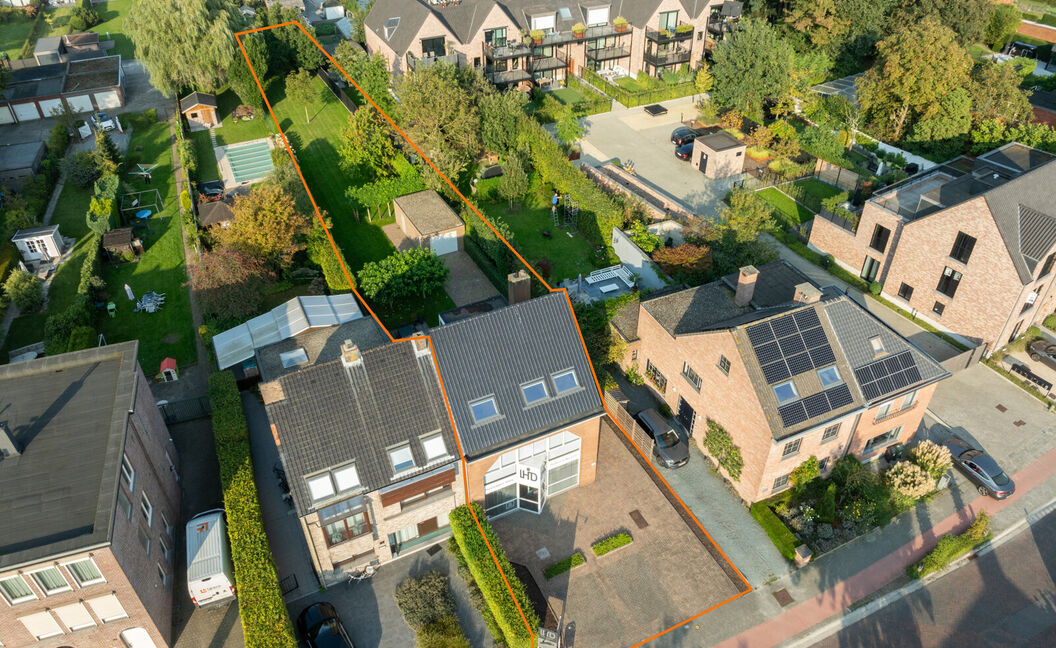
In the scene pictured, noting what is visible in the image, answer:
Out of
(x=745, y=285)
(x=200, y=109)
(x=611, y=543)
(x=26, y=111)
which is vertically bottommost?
(x=611, y=543)

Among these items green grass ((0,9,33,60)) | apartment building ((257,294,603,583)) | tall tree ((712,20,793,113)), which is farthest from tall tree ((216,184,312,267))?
green grass ((0,9,33,60))

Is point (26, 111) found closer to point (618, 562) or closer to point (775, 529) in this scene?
point (618, 562)

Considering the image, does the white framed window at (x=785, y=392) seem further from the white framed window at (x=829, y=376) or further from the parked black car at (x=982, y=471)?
the parked black car at (x=982, y=471)

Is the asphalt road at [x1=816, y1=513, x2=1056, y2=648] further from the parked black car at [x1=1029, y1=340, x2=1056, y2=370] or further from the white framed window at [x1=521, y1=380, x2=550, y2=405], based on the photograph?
the white framed window at [x1=521, y1=380, x2=550, y2=405]

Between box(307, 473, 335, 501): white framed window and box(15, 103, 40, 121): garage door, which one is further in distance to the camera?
box(15, 103, 40, 121): garage door

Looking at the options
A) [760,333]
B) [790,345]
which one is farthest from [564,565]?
[790,345]

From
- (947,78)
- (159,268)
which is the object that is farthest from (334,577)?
(947,78)
